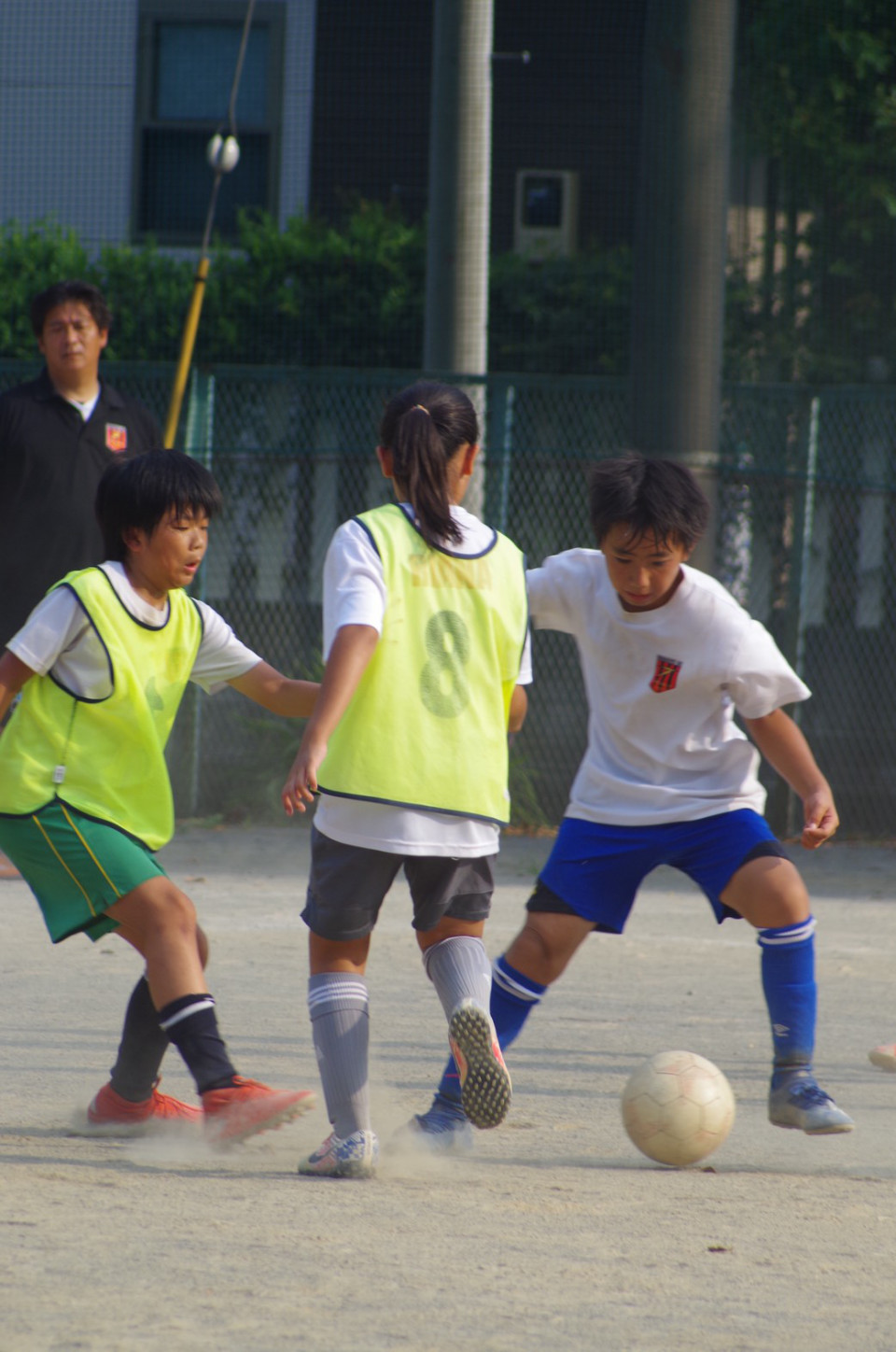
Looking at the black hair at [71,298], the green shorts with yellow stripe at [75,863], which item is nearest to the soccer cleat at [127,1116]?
the green shorts with yellow stripe at [75,863]

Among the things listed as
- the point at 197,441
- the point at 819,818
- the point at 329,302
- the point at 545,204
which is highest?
the point at 545,204

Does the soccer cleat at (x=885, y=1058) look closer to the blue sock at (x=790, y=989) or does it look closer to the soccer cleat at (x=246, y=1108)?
the blue sock at (x=790, y=989)

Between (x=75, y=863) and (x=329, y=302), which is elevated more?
(x=329, y=302)

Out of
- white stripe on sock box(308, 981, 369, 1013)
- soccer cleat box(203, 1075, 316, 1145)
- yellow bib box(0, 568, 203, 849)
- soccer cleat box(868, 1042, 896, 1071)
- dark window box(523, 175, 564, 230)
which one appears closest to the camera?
soccer cleat box(203, 1075, 316, 1145)

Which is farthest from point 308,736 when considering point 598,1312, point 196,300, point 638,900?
point 196,300

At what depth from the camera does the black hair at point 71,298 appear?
19.7ft

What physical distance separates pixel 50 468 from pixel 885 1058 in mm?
3478

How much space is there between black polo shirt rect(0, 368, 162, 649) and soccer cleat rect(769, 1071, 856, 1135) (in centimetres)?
345

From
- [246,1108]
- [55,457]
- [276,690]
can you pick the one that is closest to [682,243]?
A: [55,457]

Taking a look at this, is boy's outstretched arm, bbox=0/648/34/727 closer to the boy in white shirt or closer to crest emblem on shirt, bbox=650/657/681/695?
the boy in white shirt

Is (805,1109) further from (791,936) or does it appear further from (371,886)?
(371,886)

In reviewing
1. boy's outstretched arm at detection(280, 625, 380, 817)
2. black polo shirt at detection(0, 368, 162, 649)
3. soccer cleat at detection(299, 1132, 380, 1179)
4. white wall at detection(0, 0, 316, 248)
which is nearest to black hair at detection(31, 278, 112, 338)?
black polo shirt at detection(0, 368, 162, 649)

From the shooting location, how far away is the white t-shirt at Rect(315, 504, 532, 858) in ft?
11.1

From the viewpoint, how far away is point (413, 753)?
3.43m
